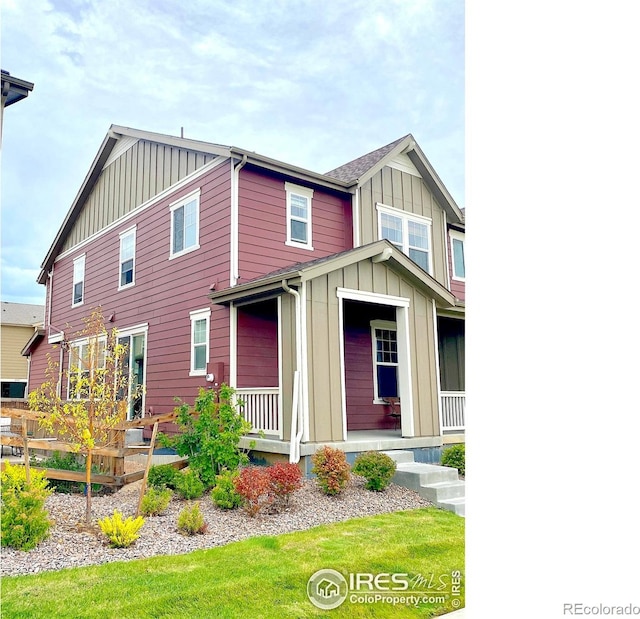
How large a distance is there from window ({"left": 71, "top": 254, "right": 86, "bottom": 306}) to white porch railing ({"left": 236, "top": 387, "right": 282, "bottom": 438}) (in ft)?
28.0

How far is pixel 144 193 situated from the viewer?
1359 centimetres

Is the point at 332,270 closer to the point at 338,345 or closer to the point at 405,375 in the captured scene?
the point at 338,345

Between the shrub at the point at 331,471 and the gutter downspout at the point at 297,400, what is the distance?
704 mm

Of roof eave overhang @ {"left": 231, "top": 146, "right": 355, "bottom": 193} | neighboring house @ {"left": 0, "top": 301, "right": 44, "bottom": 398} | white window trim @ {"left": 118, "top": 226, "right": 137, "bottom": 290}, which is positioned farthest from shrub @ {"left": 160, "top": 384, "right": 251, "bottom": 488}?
neighboring house @ {"left": 0, "top": 301, "right": 44, "bottom": 398}

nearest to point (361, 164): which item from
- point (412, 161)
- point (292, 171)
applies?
point (412, 161)

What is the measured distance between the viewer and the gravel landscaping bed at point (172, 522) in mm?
4682

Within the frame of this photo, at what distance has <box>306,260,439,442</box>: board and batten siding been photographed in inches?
331

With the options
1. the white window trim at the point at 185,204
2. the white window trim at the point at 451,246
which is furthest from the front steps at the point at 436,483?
the white window trim at the point at 451,246

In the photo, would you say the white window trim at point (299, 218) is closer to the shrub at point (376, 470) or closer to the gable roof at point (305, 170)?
the gable roof at point (305, 170)

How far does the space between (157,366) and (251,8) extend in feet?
30.5

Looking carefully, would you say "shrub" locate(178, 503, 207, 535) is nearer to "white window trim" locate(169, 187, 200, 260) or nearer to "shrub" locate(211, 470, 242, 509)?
"shrub" locate(211, 470, 242, 509)
